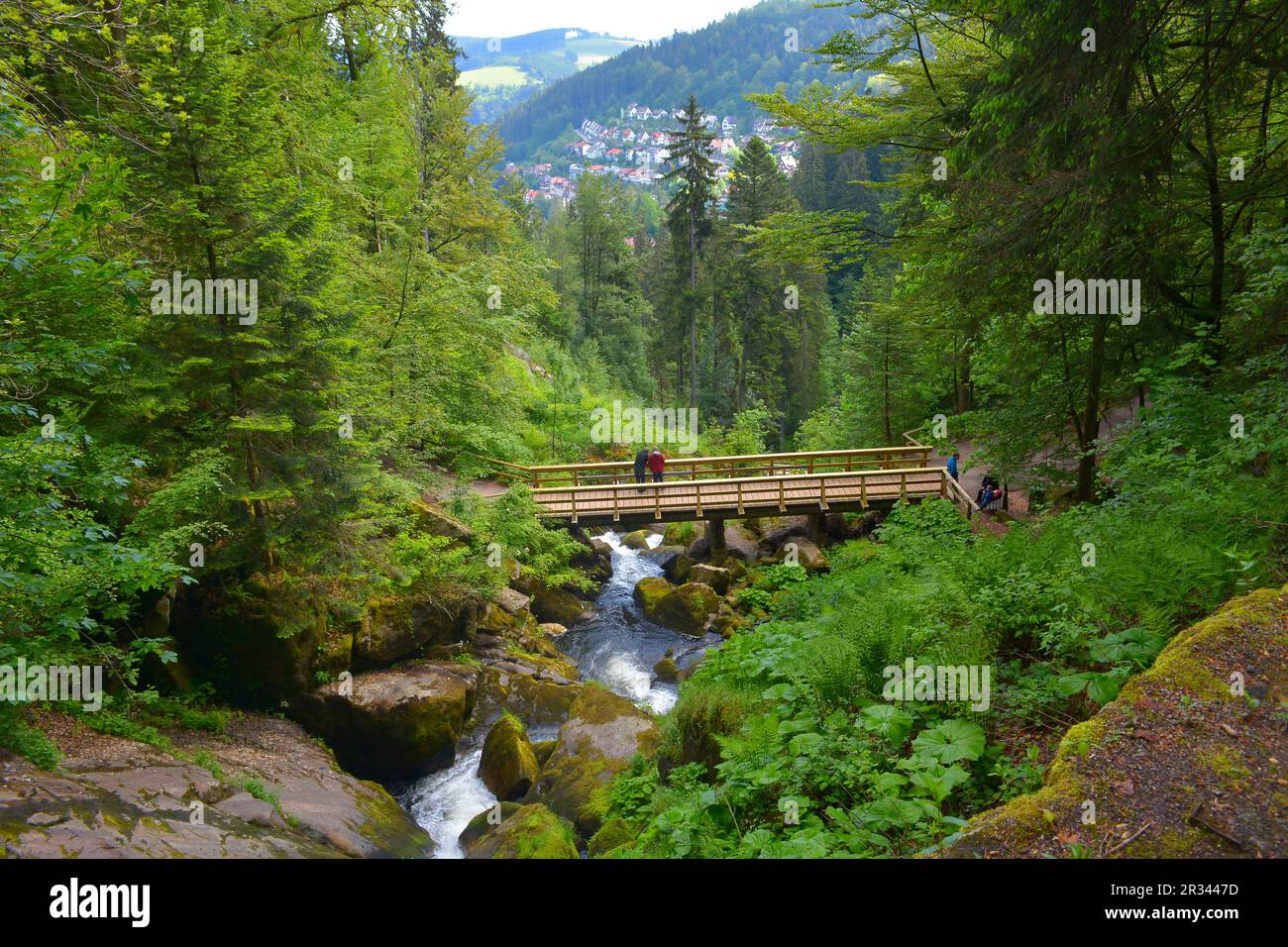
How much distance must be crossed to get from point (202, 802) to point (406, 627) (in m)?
6.13

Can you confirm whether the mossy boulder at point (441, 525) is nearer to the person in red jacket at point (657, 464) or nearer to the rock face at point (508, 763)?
the rock face at point (508, 763)

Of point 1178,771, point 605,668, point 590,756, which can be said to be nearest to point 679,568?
point 605,668

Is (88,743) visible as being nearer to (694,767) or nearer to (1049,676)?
(694,767)

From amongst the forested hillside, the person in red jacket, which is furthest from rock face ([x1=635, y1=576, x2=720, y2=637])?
the person in red jacket

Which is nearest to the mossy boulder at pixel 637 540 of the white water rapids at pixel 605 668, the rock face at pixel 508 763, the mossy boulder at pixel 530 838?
the white water rapids at pixel 605 668

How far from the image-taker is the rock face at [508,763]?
11.6m

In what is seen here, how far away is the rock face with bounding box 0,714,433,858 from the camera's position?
→ 5555 mm

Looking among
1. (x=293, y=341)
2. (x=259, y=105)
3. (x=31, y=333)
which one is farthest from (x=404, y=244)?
(x=31, y=333)

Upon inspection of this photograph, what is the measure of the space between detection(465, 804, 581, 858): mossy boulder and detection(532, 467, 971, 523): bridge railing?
971 cm

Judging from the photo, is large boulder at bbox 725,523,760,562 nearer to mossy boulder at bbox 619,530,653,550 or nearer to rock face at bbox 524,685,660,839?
mossy boulder at bbox 619,530,653,550

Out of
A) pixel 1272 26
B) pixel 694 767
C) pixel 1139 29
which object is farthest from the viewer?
pixel 694 767

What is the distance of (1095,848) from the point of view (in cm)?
293

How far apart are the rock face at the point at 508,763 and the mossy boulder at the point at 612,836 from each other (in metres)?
3.40
